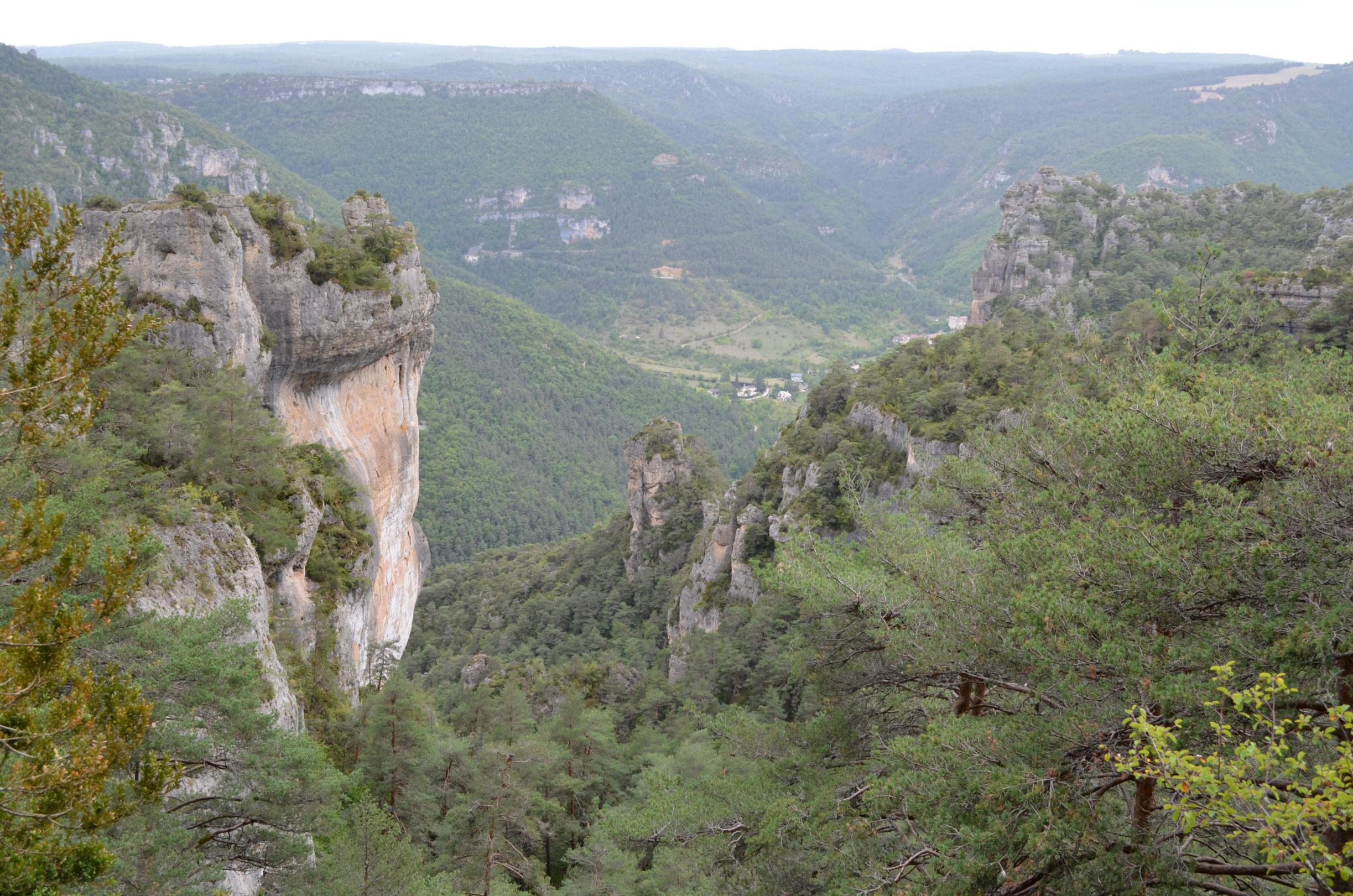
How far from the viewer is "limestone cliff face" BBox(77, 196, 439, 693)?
1908cm

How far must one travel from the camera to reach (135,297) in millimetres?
18750

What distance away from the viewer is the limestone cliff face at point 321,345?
62.6ft

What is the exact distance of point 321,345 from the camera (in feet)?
75.4

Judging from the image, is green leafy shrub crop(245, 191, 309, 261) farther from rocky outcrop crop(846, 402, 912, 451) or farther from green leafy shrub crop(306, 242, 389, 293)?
rocky outcrop crop(846, 402, 912, 451)

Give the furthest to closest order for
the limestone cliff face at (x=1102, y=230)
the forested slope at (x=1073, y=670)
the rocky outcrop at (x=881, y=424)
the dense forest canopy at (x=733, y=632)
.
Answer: the limestone cliff face at (x=1102, y=230) → the rocky outcrop at (x=881, y=424) → the forested slope at (x=1073, y=670) → the dense forest canopy at (x=733, y=632)

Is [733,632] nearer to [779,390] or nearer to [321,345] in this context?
[321,345]

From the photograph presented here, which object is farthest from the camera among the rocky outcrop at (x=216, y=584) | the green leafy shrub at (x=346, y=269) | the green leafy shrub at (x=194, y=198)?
the green leafy shrub at (x=346, y=269)

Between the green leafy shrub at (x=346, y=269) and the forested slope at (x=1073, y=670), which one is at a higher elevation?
the green leafy shrub at (x=346, y=269)

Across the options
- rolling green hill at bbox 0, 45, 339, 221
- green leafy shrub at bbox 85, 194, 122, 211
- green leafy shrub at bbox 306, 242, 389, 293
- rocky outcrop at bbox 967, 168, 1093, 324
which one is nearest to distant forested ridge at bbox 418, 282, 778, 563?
rolling green hill at bbox 0, 45, 339, 221

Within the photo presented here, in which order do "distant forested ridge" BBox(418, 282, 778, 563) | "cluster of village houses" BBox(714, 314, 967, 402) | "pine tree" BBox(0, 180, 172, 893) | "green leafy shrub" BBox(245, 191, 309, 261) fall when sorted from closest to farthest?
"pine tree" BBox(0, 180, 172, 893) < "green leafy shrub" BBox(245, 191, 309, 261) < "distant forested ridge" BBox(418, 282, 778, 563) < "cluster of village houses" BBox(714, 314, 967, 402)

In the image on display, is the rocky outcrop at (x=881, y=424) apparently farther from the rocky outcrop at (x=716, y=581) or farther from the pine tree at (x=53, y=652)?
the pine tree at (x=53, y=652)

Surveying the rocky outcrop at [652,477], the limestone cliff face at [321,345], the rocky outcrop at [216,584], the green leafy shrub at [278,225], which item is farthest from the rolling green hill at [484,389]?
the rocky outcrop at [216,584]

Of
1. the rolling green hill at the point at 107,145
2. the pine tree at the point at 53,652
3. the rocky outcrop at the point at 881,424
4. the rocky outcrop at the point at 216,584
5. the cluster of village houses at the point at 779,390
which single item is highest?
the rolling green hill at the point at 107,145

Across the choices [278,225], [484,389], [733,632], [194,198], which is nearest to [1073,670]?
[194,198]
